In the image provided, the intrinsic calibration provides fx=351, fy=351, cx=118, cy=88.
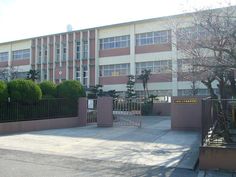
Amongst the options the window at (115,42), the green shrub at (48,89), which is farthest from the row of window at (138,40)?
the green shrub at (48,89)

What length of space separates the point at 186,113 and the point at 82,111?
21.8 feet

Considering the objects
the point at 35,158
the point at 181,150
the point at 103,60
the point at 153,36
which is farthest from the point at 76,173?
the point at 103,60

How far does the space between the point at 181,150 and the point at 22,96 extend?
9602 mm

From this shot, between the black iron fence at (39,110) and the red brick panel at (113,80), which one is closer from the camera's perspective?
the black iron fence at (39,110)

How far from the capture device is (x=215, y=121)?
547 inches

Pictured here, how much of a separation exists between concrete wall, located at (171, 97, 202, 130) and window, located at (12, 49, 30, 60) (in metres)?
43.6

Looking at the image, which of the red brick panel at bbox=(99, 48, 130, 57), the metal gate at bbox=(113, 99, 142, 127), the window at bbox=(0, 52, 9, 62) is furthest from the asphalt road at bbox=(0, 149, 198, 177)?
the window at bbox=(0, 52, 9, 62)

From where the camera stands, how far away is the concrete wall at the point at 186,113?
1852 cm

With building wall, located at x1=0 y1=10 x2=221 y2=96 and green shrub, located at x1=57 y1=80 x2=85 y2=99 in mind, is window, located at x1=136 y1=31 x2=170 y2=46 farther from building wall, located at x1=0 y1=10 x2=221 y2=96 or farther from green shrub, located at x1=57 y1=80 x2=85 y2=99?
green shrub, located at x1=57 y1=80 x2=85 y2=99

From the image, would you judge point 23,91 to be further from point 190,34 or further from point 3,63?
point 3,63

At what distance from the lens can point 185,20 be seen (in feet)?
44.1

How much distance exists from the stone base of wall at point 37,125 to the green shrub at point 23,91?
1.24m

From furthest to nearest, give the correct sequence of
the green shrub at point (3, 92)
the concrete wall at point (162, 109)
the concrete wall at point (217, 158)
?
1. the concrete wall at point (162, 109)
2. the green shrub at point (3, 92)
3. the concrete wall at point (217, 158)

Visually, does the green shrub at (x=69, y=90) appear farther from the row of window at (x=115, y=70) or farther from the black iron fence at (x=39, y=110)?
the row of window at (x=115, y=70)
